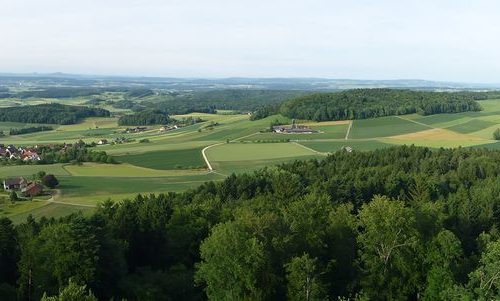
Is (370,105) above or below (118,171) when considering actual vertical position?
above

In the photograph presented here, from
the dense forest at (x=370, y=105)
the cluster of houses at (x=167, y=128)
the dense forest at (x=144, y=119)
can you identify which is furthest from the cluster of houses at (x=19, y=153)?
the dense forest at (x=370, y=105)

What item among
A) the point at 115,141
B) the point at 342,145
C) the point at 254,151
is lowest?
the point at 115,141

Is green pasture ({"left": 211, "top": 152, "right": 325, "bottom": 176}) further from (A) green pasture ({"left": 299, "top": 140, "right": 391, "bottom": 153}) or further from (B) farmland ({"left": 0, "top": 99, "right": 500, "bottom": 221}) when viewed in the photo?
(A) green pasture ({"left": 299, "top": 140, "right": 391, "bottom": 153})

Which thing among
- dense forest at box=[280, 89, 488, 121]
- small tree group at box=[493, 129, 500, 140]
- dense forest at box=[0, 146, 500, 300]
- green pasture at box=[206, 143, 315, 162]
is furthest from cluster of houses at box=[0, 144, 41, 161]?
small tree group at box=[493, 129, 500, 140]

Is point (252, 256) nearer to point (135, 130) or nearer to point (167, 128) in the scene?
point (167, 128)

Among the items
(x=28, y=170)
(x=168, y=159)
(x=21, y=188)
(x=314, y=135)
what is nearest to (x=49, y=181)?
(x=21, y=188)

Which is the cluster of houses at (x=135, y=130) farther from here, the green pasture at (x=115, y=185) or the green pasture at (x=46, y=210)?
the green pasture at (x=46, y=210)
